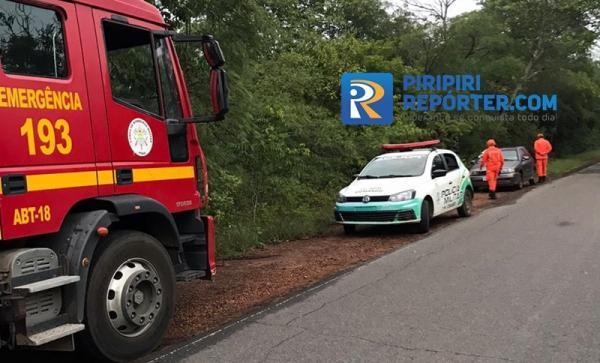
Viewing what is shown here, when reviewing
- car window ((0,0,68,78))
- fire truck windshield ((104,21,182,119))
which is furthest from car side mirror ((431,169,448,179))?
car window ((0,0,68,78))

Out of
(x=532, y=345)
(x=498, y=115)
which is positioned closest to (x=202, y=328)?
(x=532, y=345)

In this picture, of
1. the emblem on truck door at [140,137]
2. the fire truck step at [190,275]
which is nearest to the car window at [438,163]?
the fire truck step at [190,275]

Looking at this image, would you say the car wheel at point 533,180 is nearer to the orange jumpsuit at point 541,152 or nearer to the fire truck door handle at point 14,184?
the orange jumpsuit at point 541,152

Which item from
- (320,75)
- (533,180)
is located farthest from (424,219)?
(533,180)

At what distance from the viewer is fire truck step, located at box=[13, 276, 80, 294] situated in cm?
356

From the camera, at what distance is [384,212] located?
10.3m

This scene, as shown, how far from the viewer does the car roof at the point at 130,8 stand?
4393mm

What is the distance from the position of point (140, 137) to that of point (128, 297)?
126cm

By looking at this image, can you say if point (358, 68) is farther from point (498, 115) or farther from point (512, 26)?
point (512, 26)

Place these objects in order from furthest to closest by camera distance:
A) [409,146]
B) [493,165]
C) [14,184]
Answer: [493,165] → [409,146] → [14,184]

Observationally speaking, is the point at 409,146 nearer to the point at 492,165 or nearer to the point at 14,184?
the point at 492,165

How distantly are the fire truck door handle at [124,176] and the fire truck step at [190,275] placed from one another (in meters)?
1.08

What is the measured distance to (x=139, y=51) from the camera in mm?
4805

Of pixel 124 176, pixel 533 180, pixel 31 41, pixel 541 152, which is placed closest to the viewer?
pixel 31 41
